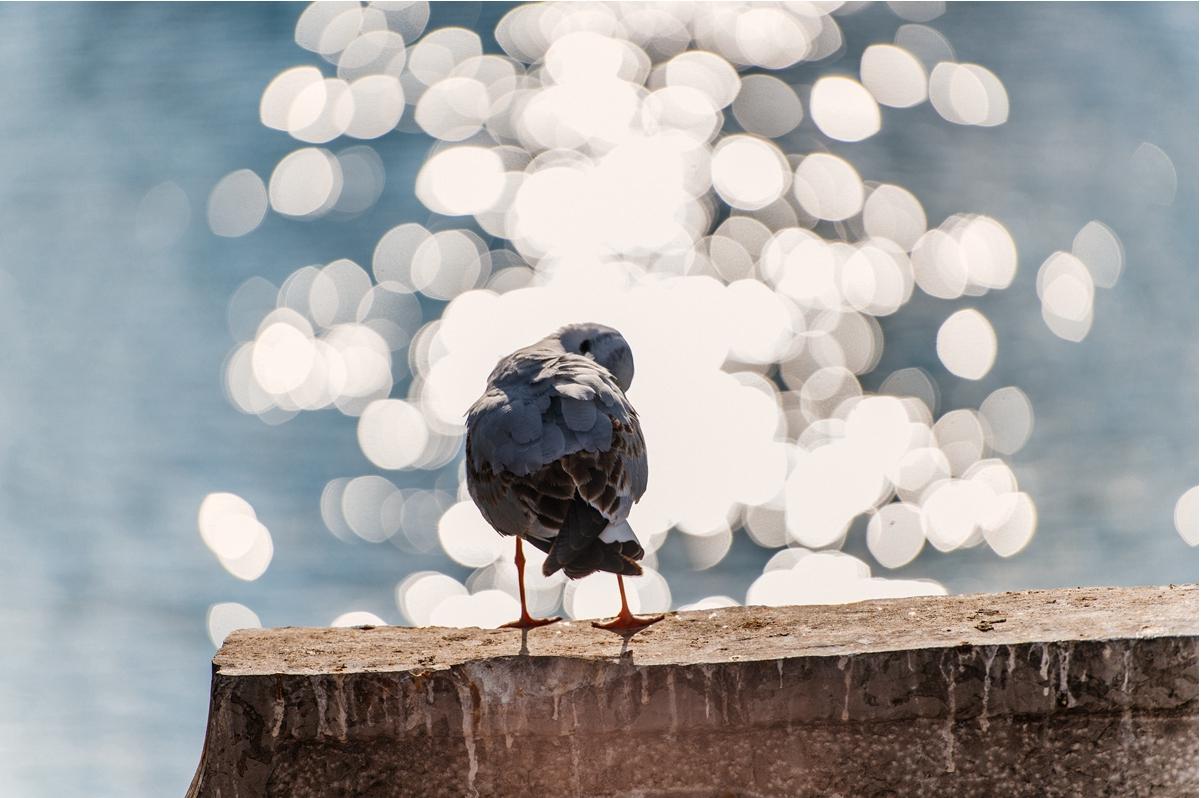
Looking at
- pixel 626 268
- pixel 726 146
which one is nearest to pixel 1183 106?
pixel 726 146

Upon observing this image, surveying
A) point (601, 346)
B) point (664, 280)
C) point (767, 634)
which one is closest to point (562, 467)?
point (767, 634)

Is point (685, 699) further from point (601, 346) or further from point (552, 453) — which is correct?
point (601, 346)

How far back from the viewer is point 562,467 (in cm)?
608

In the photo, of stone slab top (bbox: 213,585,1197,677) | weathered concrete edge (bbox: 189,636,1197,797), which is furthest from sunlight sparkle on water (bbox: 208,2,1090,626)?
weathered concrete edge (bbox: 189,636,1197,797)

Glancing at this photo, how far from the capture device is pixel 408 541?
21656 mm

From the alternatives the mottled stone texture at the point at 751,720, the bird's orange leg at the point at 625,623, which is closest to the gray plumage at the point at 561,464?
the bird's orange leg at the point at 625,623

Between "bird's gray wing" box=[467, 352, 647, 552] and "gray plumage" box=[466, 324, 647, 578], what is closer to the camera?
"gray plumage" box=[466, 324, 647, 578]

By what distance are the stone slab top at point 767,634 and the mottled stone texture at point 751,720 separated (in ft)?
0.11

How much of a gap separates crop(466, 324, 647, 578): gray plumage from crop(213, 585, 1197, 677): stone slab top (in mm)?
457

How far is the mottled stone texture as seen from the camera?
486 cm

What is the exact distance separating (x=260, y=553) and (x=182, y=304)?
24.8ft

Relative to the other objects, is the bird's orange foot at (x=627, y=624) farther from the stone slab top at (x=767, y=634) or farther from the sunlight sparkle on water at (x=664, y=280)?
the sunlight sparkle on water at (x=664, y=280)

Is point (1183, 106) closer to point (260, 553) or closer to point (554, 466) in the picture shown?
point (260, 553)

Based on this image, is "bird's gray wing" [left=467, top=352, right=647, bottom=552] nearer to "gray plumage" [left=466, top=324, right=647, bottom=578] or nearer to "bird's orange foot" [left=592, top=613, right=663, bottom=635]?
"gray plumage" [left=466, top=324, right=647, bottom=578]
